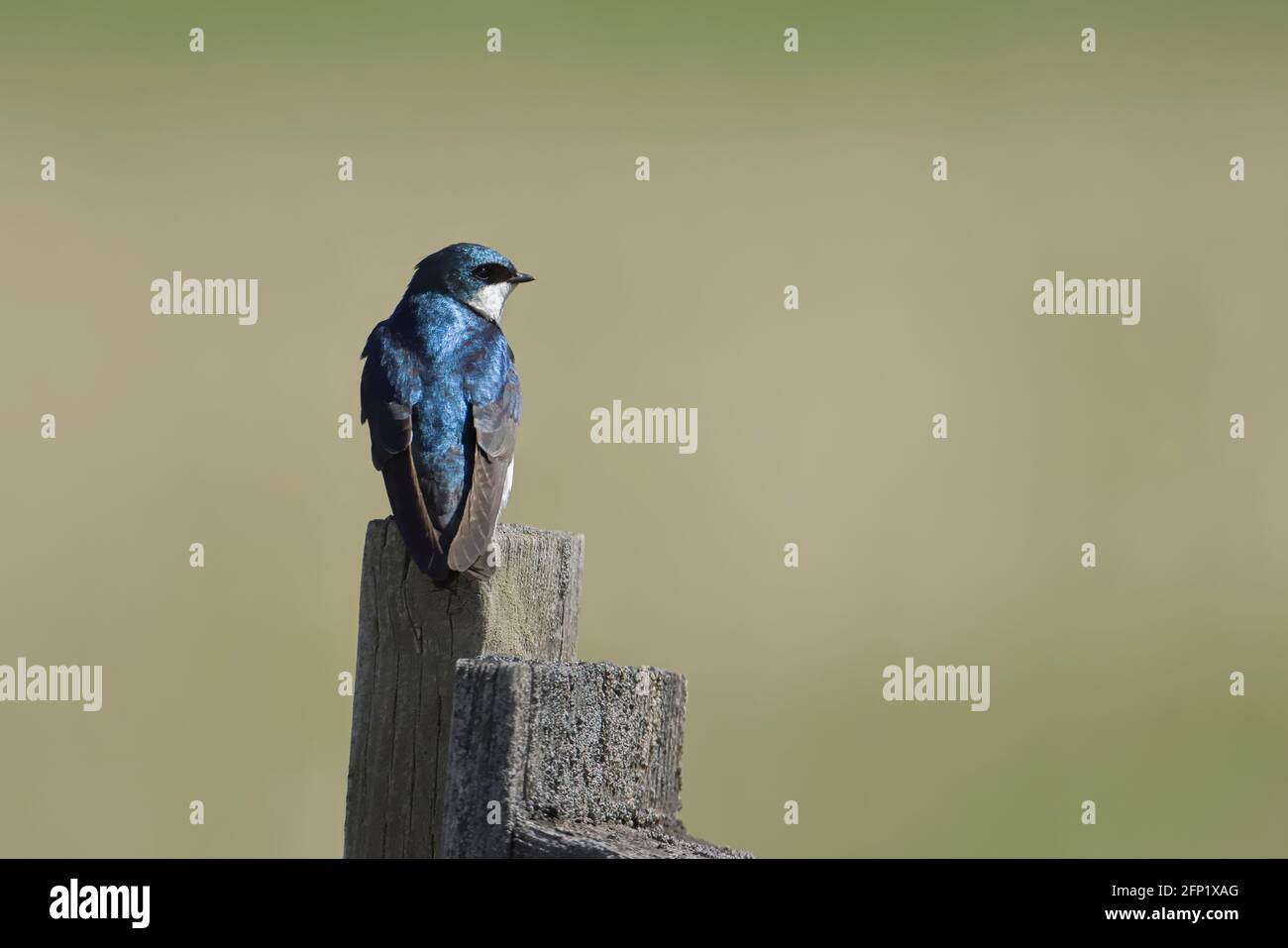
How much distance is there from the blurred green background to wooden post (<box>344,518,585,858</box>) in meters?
6.68

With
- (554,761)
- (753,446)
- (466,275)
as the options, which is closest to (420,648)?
(554,761)

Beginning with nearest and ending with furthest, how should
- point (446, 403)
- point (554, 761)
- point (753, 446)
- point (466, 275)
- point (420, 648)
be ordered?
point (554, 761)
point (420, 648)
point (446, 403)
point (466, 275)
point (753, 446)

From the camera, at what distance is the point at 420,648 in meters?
4.29

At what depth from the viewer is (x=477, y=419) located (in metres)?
6.20

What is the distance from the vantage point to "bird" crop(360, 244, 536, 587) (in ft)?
17.2

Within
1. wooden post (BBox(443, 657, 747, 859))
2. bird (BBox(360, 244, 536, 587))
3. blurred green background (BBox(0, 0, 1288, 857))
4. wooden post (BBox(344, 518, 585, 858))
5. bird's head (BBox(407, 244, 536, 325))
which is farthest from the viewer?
blurred green background (BBox(0, 0, 1288, 857))

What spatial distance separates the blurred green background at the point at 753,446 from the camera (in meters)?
12.6

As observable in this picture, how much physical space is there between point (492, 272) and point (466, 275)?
0.46 ft

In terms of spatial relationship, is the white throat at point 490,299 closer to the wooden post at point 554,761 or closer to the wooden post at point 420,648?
the wooden post at point 420,648

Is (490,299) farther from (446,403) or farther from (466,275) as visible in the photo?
(446,403)

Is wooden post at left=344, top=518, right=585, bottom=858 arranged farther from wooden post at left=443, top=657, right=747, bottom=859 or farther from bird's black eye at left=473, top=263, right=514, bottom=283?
bird's black eye at left=473, top=263, right=514, bottom=283

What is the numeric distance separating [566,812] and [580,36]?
23.8m

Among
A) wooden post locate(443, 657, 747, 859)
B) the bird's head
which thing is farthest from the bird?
wooden post locate(443, 657, 747, 859)

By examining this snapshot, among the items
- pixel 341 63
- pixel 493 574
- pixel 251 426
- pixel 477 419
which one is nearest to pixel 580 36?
pixel 341 63
